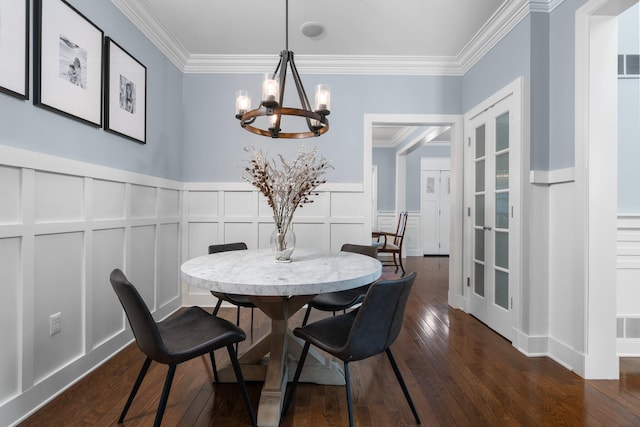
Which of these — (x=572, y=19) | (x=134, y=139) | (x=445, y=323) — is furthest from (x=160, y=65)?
(x=445, y=323)

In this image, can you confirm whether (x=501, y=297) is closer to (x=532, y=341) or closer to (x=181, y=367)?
(x=532, y=341)

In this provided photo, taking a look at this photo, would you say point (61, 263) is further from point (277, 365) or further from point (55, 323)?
point (277, 365)

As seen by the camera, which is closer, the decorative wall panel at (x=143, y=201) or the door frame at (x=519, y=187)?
the door frame at (x=519, y=187)

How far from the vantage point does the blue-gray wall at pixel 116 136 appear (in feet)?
5.29

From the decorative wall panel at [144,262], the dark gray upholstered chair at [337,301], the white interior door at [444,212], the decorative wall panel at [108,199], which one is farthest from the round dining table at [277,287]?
the white interior door at [444,212]

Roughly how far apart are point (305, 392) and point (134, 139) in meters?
2.17

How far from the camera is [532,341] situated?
7.75 ft

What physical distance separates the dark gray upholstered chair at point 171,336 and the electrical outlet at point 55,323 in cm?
63

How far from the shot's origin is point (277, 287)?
1311 millimetres

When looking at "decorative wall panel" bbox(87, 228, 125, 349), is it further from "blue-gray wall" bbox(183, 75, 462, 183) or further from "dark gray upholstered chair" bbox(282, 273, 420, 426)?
"dark gray upholstered chair" bbox(282, 273, 420, 426)

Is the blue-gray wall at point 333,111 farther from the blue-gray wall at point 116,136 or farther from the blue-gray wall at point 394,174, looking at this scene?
the blue-gray wall at point 394,174

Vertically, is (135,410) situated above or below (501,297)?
below

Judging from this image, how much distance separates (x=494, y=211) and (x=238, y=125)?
258 cm

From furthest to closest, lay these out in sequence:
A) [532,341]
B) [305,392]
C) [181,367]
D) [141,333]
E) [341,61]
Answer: [341,61], [532,341], [181,367], [305,392], [141,333]
